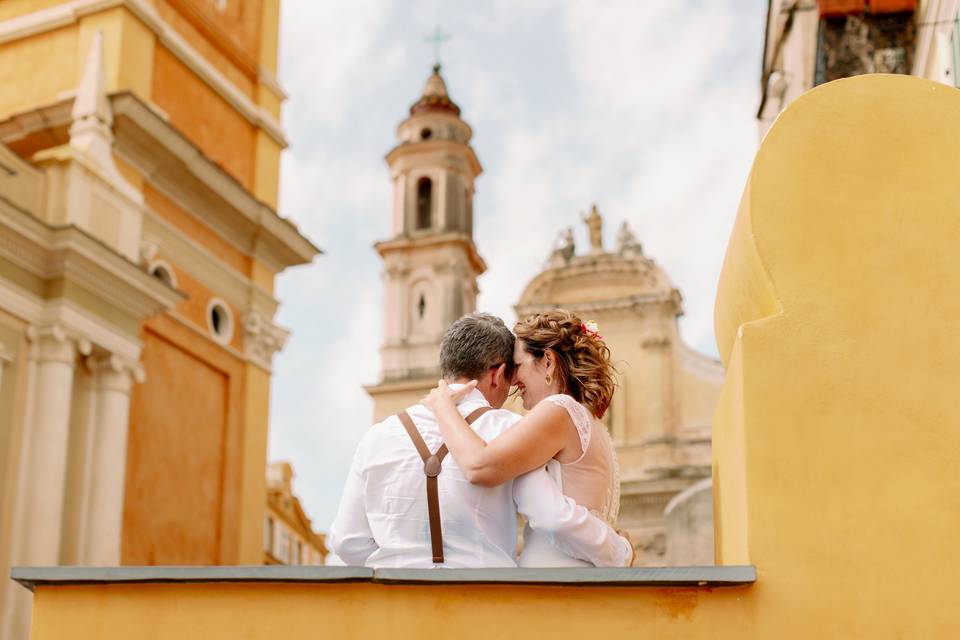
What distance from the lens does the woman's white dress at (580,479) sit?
10.5 feet

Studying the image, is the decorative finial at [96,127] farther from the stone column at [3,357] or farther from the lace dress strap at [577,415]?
the lace dress strap at [577,415]

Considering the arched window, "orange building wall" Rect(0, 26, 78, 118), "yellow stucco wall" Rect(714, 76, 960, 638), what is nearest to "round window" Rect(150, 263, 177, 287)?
"orange building wall" Rect(0, 26, 78, 118)

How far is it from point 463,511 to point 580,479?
0.30 m

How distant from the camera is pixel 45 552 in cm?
1267

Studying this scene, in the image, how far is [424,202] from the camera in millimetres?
34938

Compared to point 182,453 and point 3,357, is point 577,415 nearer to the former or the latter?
point 3,357

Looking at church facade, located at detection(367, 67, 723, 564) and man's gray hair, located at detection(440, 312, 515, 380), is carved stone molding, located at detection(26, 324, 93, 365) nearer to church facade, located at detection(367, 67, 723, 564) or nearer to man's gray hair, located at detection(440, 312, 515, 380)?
man's gray hair, located at detection(440, 312, 515, 380)

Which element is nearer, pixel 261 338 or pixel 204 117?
pixel 204 117

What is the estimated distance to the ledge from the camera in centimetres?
276

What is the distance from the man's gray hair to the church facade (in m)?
23.9

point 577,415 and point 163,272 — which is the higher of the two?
point 163,272

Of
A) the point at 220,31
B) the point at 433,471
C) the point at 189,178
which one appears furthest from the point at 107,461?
the point at 433,471

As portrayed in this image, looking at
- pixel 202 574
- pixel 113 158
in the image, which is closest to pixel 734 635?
pixel 202 574

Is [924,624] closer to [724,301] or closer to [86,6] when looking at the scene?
[724,301]
